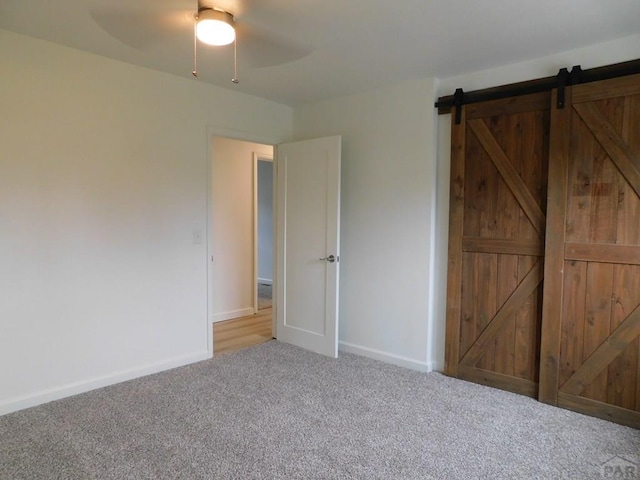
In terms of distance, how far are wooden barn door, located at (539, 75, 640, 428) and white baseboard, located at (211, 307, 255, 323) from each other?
136 inches

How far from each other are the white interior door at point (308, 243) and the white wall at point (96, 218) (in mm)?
783

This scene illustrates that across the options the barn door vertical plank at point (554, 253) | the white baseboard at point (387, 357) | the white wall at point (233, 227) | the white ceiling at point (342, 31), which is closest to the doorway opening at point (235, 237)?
the white wall at point (233, 227)

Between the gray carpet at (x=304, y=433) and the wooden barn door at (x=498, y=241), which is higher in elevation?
the wooden barn door at (x=498, y=241)

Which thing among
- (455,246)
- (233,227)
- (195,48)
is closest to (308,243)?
(455,246)

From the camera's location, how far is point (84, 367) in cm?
290

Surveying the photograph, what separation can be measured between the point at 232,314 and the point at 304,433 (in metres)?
2.89

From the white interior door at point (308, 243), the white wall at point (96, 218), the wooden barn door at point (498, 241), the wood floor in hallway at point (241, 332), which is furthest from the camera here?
the wood floor in hallway at point (241, 332)

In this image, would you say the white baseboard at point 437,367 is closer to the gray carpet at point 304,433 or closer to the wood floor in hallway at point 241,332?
the gray carpet at point 304,433

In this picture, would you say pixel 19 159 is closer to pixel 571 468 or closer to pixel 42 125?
pixel 42 125

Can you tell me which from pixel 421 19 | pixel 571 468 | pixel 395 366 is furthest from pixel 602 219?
pixel 395 366

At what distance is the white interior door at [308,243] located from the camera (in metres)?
3.67

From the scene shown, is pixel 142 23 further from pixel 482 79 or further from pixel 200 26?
pixel 482 79

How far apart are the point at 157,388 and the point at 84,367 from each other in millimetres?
525

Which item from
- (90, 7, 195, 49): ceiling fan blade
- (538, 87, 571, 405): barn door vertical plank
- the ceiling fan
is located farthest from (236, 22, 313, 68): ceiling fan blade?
(538, 87, 571, 405): barn door vertical plank
